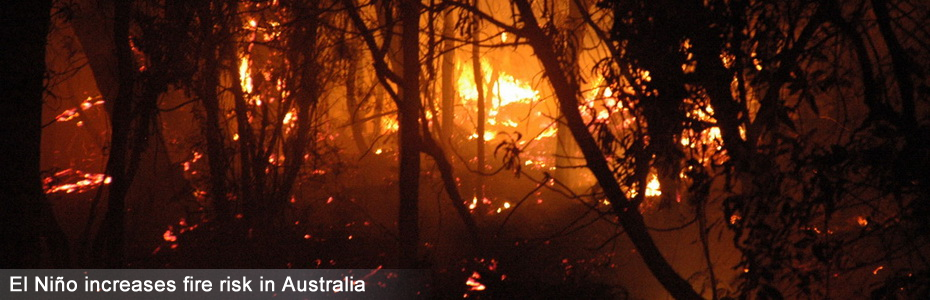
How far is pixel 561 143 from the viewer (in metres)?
7.69

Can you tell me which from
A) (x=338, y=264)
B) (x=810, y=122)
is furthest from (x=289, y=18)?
(x=810, y=122)

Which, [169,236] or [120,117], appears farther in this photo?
[169,236]

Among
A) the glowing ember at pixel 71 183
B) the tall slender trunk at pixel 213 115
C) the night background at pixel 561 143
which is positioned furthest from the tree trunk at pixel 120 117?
the glowing ember at pixel 71 183

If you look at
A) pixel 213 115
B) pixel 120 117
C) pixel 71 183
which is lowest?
pixel 120 117

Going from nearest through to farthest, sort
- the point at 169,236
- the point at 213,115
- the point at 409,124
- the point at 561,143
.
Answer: the point at 409,124 < the point at 561,143 < the point at 213,115 < the point at 169,236

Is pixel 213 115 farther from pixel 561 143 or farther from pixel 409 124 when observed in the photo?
pixel 561 143

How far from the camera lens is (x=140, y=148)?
276 inches

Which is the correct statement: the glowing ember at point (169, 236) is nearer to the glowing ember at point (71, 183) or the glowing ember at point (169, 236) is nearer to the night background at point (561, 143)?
the night background at point (561, 143)

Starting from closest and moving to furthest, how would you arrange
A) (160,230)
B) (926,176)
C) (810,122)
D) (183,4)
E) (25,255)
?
1. (926,176)
2. (25,255)
3. (183,4)
4. (810,122)
5. (160,230)

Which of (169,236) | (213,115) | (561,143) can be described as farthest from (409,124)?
(169,236)

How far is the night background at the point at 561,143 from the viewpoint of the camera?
4.23 meters

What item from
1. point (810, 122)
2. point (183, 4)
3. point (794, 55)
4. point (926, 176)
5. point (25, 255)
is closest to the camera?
point (926, 176)

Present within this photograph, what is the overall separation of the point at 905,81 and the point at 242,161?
22.3 feet

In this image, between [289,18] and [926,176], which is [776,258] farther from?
[289,18]
